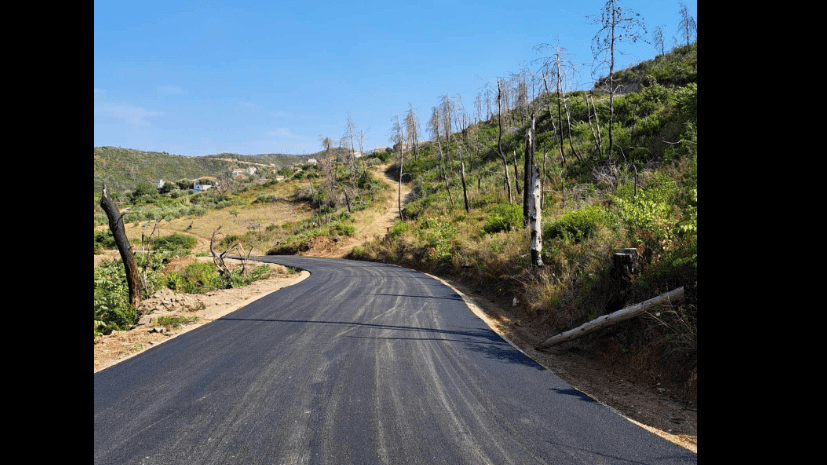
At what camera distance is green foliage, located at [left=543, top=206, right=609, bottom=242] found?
11.2 meters

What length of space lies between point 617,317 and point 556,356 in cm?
122

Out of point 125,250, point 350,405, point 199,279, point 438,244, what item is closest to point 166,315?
point 125,250

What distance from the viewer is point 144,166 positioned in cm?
8725

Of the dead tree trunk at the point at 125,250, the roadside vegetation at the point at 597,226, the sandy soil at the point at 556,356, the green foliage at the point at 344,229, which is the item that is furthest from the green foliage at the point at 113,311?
the green foliage at the point at 344,229

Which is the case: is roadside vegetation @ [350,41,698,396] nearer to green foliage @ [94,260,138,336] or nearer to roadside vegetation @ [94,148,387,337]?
roadside vegetation @ [94,148,387,337]

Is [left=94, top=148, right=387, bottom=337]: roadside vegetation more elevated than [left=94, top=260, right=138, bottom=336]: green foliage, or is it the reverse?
[left=94, top=148, right=387, bottom=337]: roadside vegetation

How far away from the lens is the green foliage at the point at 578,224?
11164 mm

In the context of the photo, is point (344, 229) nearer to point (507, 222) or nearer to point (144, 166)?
point (507, 222)

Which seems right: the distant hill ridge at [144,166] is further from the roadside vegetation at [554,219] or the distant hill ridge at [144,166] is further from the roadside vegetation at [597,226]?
the roadside vegetation at [597,226]

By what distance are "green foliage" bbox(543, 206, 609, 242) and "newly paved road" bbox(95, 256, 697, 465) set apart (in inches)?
201

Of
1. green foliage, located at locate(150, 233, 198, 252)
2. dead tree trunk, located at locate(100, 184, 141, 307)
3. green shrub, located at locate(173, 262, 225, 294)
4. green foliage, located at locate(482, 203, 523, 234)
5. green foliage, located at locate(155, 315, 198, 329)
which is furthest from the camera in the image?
green foliage, located at locate(150, 233, 198, 252)

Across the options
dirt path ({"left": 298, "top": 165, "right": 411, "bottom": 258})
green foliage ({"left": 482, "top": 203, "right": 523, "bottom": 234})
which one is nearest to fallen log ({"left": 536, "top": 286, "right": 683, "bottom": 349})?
green foliage ({"left": 482, "top": 203, "right": 523, "bottom": 234})
